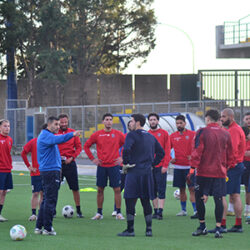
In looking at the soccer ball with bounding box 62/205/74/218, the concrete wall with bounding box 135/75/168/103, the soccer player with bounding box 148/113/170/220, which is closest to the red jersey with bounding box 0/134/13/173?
the soccer ball with bounding box 62/205/74/218

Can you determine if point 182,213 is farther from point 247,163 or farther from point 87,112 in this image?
point 87,112

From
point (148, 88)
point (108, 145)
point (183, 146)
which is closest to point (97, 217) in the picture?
point (108, 145)

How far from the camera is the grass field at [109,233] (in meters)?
10.9

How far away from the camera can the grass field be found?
10883 millimetres

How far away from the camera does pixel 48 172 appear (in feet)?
A: 39.2

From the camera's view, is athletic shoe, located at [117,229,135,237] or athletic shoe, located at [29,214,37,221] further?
athletic shoe, located at [29,214,37,221]

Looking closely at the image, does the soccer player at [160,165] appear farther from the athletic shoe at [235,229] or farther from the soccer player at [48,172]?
the soccer player at [48,172]

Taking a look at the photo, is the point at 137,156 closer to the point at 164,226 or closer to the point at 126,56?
the point at 164,226

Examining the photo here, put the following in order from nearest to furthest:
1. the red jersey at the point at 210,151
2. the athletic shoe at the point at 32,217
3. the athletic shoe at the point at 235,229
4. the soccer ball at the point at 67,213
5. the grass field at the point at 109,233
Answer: the grass field at the point at 109,233, the red jersey at the point at 210,151, the athletic shoe at the point at 235,229, the athletic shoe at the point at 32,217, the soccer ball at the point at 67,213

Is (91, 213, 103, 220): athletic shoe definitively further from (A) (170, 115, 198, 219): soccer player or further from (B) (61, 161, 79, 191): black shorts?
(A) (170, 115, 198, 219): soccer player

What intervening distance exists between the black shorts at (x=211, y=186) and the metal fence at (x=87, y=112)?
19.4m

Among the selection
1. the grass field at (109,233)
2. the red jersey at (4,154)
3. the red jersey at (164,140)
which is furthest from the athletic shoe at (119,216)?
the red jersey at (4,154)

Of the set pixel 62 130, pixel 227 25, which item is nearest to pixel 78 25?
pixel 227 25

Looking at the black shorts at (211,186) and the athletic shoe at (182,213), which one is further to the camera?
the athletic shoe at (182,213)
